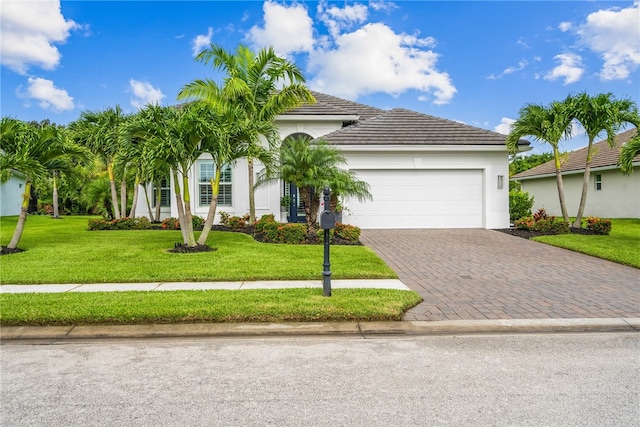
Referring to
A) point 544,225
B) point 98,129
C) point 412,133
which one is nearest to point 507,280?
point 544,225

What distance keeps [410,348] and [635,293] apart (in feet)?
15.3

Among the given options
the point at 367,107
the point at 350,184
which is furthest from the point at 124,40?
the point at 367,107

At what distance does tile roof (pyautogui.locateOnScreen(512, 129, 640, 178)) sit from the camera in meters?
20.6

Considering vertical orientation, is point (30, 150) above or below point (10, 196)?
above

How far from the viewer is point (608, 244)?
36.4 ft

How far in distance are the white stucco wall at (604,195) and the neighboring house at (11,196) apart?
3579cm

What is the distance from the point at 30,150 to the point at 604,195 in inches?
1010

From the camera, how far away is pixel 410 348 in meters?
4.27

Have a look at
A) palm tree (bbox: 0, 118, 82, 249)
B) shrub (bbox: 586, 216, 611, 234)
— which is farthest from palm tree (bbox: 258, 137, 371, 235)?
shrub (bbox: 586, 216, 611, 234)

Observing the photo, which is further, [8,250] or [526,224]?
[526,224]

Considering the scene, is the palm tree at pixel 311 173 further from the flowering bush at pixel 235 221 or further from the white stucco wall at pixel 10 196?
the white stucco wall at pixel 10 196

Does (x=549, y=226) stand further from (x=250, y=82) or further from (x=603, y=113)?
(x=250, y=82)

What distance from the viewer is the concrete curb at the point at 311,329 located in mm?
4695

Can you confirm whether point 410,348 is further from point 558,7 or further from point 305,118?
point 558,7
